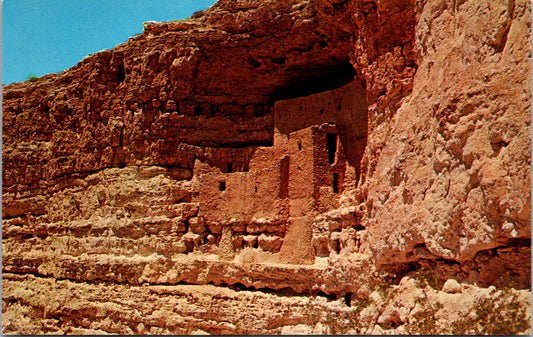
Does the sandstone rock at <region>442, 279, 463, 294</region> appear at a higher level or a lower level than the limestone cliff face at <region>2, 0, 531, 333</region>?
lower

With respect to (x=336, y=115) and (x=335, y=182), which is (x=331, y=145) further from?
(x=335, y=182)

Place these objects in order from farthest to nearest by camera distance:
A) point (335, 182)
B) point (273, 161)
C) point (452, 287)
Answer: point (273, 161), point (335, 182), point (452, 287)

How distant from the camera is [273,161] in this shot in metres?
17.2

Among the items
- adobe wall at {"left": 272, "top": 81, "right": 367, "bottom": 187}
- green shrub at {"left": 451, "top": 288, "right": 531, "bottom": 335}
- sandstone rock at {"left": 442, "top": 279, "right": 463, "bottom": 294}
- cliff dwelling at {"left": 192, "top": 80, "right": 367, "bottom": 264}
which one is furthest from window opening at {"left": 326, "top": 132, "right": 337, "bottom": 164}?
green shrub at {"left": 451, "top": 288, "right": 531, "bottom": 335}

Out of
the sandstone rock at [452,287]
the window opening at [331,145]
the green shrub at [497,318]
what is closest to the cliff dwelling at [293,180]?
the window opening at [331,145]

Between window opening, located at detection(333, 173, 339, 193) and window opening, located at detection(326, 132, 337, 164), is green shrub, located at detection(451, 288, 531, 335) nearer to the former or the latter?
window opening, located at detection(333, 173, 339, 193)

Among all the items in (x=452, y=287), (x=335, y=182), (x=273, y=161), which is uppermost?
(x=273, y=161)

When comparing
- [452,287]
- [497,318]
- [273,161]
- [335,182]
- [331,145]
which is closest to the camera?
[497,318]

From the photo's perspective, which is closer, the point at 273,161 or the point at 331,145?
the point at 331,145

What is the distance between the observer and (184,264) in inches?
688

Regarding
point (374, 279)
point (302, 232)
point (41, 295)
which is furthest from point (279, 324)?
point (41, 295)

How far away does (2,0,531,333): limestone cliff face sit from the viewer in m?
8.86

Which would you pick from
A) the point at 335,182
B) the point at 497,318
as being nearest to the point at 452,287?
the point at 497,318

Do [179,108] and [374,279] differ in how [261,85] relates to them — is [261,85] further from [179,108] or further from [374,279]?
[374,279]
